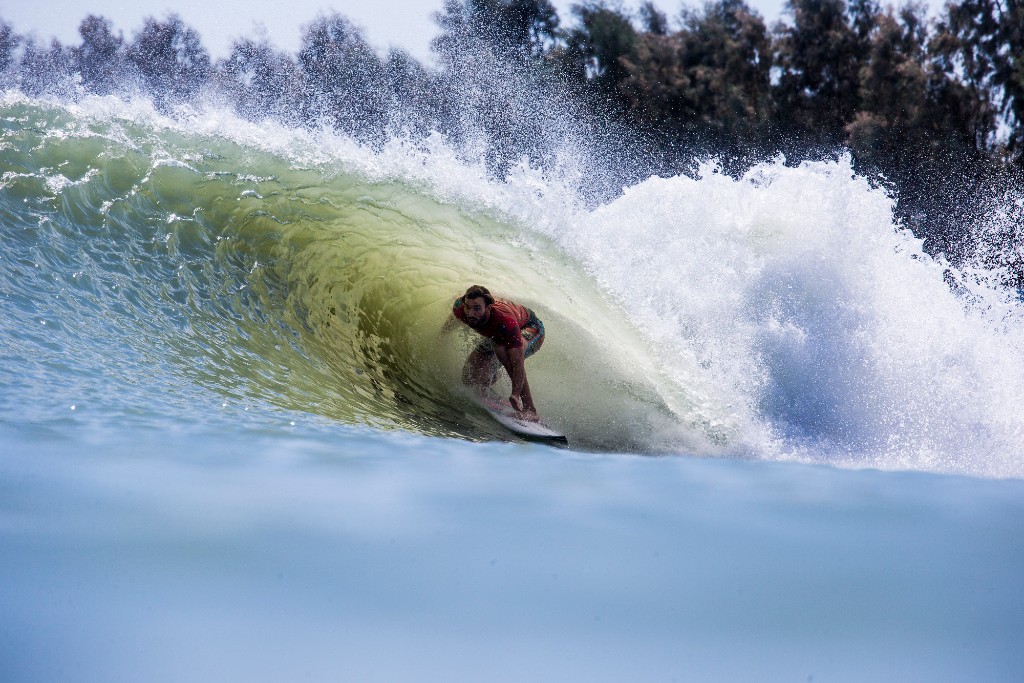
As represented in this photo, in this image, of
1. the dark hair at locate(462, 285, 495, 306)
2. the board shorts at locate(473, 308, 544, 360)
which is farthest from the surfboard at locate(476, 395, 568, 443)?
the dark hair at locate(462, 285, 495, 306)

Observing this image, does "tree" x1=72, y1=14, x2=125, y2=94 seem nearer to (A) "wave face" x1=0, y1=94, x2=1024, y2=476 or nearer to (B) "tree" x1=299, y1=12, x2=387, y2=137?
(B) "tree" x1=299, y1=12, x2=387, y2=137

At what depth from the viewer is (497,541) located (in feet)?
9.09

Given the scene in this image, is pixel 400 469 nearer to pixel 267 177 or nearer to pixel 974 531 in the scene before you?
pixel 974 531

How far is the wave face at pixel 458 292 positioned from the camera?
15.2ft

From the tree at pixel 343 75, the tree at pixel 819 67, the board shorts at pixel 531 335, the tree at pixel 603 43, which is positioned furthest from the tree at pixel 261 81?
the board shorts at pixel 531 335

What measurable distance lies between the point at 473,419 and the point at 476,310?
59cm

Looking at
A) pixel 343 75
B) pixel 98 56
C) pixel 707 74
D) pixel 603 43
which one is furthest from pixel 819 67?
pixel 98 56

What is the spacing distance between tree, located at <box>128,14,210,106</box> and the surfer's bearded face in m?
16.0

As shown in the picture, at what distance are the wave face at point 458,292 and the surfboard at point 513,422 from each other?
0.34 feet

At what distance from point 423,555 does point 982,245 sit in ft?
51.0

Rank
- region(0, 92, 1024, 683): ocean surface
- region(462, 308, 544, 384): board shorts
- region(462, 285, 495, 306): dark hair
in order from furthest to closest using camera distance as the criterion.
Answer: region(462, 308, 544, 384): board shorts → region(462, 285, 495, 306): dark hair → region(0, 92, 1024, 683): ocean surface

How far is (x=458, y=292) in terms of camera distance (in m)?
5.09

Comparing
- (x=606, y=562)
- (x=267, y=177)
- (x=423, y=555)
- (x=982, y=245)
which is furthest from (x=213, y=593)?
(x=982, y=245)

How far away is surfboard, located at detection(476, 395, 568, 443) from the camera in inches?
171
